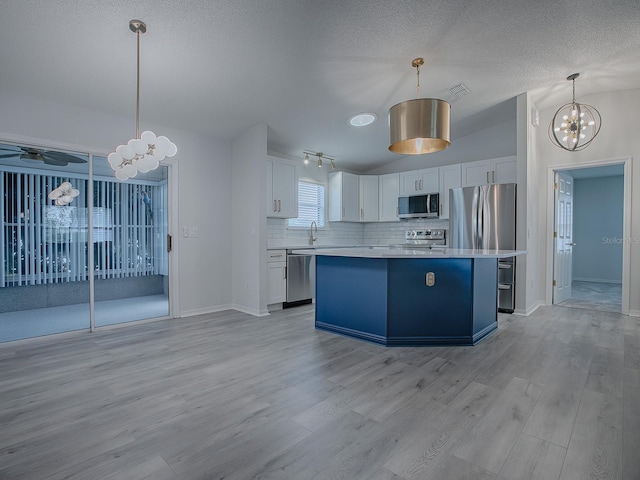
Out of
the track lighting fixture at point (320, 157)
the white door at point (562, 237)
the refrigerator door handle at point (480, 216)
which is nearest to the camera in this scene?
the refrigerator door handle at point (480, 216)

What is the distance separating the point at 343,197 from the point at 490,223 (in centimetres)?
260

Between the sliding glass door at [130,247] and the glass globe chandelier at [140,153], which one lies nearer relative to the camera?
the glass globe chandelier at [140,153]

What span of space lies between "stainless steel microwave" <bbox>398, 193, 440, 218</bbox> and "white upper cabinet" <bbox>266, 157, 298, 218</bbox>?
2027 millimetres

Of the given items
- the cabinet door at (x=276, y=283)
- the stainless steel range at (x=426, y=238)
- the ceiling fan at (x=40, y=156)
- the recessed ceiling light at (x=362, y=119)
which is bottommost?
the cabinet door at (x=276, y=283)

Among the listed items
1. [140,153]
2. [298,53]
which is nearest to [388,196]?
[298,53]

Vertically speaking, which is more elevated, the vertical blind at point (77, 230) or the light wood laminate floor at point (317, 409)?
the vertical blind at point (77, 230)

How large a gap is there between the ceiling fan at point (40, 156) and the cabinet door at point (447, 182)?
511 cm

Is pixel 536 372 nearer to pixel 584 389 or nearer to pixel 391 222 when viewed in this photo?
pixel 584 389

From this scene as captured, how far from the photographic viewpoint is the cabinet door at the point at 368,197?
673 centimetres

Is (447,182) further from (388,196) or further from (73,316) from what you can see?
(73,316)

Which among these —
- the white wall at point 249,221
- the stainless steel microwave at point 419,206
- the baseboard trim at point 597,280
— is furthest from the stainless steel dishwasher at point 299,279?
the baseboard trim at point 597,280

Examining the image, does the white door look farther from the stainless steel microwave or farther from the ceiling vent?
the ceiling vent

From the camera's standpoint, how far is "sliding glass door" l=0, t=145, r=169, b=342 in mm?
3498

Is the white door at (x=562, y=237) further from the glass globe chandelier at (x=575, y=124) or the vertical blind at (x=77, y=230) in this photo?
the vertical blind at (x=77, y=230)
